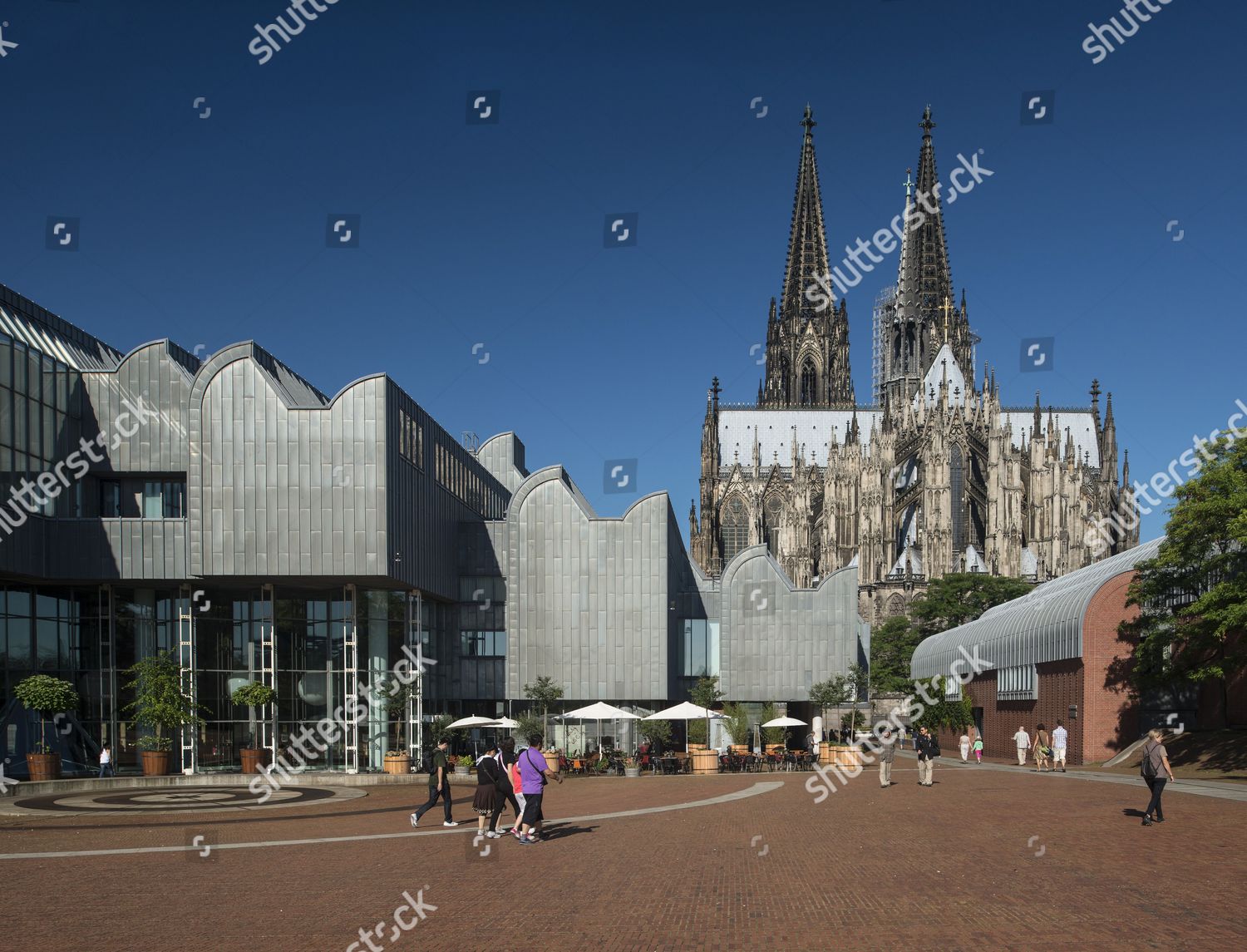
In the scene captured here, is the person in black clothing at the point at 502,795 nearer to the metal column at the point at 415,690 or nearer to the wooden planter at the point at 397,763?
the wooden planter at the point at 397,763

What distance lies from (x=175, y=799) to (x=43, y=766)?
24.7 feet

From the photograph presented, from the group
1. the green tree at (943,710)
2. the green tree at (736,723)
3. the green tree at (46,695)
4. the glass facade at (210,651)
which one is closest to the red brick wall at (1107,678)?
the green tree at (736,723)

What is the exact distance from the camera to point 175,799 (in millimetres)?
28984

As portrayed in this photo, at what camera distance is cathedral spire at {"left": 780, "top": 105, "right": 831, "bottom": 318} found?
14625cm

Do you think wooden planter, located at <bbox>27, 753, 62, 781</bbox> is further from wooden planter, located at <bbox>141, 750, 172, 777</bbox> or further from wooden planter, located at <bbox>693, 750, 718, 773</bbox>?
wooden planter, located at <bbox>693, 750, 718, 773</bbox>

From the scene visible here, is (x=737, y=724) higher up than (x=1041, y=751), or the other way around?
(x=1041, y=751)

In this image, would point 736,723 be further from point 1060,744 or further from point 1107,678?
point 1107,678

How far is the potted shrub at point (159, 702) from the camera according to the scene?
120ft

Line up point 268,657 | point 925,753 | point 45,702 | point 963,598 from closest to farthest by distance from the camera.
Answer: point 925,753 < point 45,702 < point 268,657 < point 963,598

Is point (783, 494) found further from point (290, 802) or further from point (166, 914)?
point (166, 914)

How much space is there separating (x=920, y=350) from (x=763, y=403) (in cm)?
1952

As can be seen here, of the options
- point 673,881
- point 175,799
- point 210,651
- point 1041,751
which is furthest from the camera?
point 210,651

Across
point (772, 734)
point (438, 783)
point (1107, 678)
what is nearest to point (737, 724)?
point (772, 734)

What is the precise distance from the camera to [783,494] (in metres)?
129
